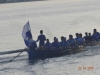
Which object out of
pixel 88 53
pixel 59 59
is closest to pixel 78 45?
pixel 88 53

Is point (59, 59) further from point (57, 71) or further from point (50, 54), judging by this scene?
point (57, 71)

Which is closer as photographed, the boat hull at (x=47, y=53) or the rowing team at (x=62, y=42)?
the boat hull at (x=47, y=53)

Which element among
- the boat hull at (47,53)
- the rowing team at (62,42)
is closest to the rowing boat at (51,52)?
the boat hull at (47,53)

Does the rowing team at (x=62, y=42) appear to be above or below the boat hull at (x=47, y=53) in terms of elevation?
above

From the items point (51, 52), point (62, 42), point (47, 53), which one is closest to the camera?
point (47, 53)

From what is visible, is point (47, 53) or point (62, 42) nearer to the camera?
point (47, 53)

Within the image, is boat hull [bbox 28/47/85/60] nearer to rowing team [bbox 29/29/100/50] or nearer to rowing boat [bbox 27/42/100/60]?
rowing boat [bbox 27/42/100/60]

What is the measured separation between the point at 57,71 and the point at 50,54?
4331 mm

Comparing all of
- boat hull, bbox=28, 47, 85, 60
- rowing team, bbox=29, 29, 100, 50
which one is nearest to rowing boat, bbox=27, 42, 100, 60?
boat hull, bbox=28, 47, 85, 60

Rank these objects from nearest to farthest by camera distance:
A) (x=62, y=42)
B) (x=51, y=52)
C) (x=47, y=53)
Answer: (x=47, y=53), (x=51, y=52), (x=62, y=42)

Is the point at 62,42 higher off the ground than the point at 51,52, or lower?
higher

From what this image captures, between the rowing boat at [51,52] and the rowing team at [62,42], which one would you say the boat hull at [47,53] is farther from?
the rowing team at [62,42]

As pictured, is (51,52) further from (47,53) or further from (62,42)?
(62,42)

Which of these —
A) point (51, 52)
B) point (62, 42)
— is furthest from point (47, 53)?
point (62, 42)
